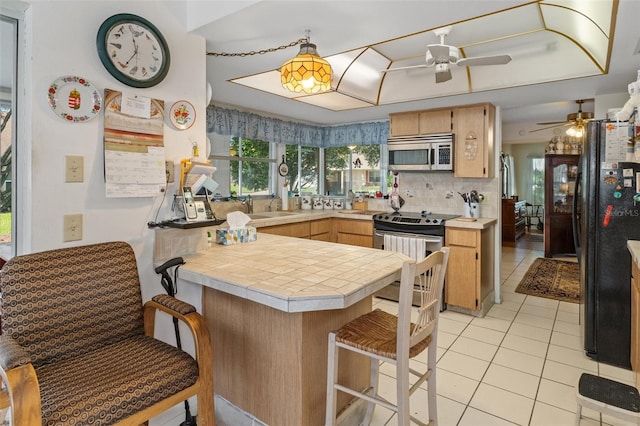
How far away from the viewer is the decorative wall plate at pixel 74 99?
Result: 1.63 m

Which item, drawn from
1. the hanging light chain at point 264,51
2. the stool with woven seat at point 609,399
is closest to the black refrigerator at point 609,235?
the stool with woven seat at point 609,399

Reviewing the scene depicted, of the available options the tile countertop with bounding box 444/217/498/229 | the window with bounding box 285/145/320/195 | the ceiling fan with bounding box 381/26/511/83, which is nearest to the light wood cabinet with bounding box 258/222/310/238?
the window with bounding box 285/145/320/195

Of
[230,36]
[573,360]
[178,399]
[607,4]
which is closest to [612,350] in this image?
[573,360]

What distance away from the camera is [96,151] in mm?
1772

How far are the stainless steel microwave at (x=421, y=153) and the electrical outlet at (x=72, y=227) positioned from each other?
11.2 feet

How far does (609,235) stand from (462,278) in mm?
1336

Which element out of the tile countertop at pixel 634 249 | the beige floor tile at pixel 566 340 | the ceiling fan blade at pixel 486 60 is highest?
the ceiling fan blade at pixel 486 60

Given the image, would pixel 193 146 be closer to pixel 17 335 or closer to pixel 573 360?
pixel 17 335

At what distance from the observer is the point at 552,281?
16.0ft

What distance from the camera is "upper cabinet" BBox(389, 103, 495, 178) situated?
3.87 metres

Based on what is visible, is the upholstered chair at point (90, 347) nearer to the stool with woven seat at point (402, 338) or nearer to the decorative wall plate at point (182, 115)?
the stool with woven seat at point (402, 338)

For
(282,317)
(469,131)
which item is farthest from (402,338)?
(469,131)

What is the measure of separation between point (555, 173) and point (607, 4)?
529cm

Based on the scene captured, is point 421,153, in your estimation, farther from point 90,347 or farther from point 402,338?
point 90,347
